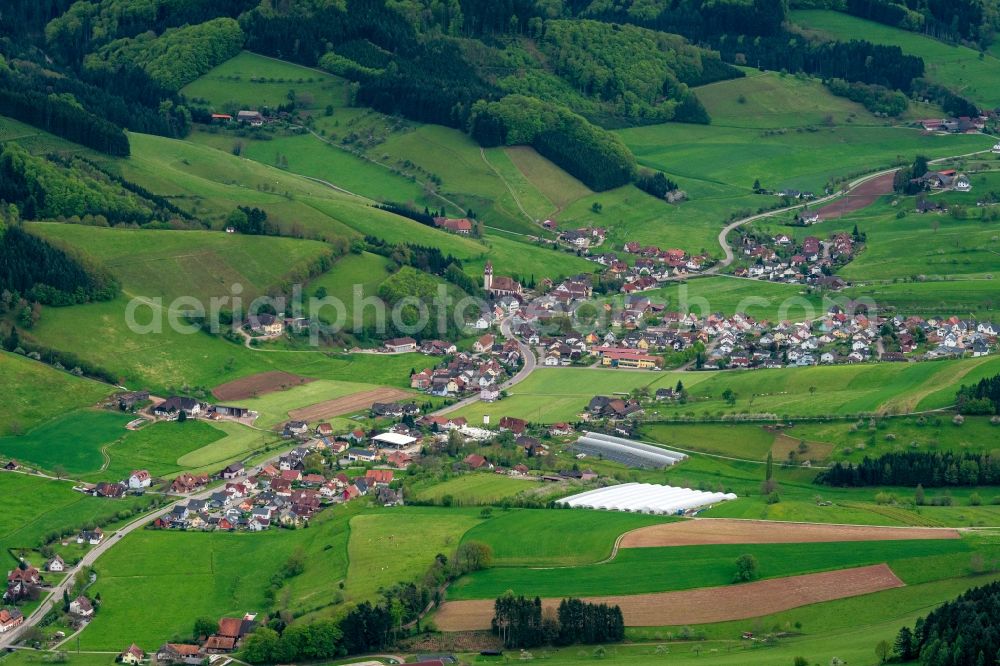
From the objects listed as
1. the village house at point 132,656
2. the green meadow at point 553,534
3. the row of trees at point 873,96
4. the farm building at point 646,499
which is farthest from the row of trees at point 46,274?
the row of trees at point 873,96

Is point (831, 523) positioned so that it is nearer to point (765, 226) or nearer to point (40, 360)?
point (40, 360)

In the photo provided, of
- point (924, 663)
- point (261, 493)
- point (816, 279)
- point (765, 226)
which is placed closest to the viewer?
point (924, 663)

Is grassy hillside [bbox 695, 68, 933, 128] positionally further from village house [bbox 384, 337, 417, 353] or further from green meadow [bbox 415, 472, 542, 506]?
green meadow [bbox 415, 472, 542, 506]

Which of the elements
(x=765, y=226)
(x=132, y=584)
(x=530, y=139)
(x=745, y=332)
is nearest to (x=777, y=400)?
Result: (x=745, y=332)

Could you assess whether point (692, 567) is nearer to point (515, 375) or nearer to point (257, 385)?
point (257, 385)

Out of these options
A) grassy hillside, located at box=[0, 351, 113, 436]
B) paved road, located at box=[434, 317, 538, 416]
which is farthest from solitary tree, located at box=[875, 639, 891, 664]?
grassy hillside, located at box=[0, 351, 113, 436]

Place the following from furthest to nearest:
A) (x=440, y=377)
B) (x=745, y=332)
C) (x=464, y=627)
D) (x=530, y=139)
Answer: (x=530, y=139) < (x=745, y=332) < (x=440, y=377) < (x=464, y=627)
